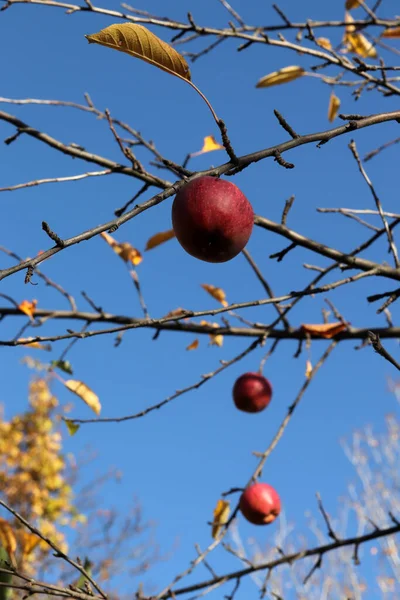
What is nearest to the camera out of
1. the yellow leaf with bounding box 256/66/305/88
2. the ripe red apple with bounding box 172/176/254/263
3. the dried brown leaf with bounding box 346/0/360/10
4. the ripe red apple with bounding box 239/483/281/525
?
the ripe red apple with bounding box 172/176/254/263

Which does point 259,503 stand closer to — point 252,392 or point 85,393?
point 252,392

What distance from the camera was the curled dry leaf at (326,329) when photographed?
2.43m

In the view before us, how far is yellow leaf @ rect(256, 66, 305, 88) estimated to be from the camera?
97.5 inches

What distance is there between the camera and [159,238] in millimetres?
2582

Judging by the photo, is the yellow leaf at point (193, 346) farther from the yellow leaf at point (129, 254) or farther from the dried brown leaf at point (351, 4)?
the dried brown leaf at point (351, 4)

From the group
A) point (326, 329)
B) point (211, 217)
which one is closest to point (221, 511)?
point (326, 329)

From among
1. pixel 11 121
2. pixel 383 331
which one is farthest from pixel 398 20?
pixel 11 121

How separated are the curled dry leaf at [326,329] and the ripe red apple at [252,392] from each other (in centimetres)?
56

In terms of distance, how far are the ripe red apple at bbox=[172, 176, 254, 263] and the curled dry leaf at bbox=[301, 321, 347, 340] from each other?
117 cm

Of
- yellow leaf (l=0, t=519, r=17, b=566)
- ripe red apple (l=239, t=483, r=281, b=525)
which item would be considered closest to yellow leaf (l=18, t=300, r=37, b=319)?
yellow leaf (l=0, t=519, r=17, b=566)

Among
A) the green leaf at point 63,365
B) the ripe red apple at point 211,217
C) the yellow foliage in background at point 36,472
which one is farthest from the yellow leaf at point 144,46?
the yellow foliage in background at point 36,472

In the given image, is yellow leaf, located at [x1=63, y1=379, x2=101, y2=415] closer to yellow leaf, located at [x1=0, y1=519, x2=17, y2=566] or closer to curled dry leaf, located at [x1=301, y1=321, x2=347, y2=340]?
yellow leaf, located at [x1=0, y1=519, x2=17, y2=566]

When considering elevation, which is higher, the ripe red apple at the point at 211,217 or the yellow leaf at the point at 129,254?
the yellow leaf at the point at 129,254

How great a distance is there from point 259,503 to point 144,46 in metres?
2.09
